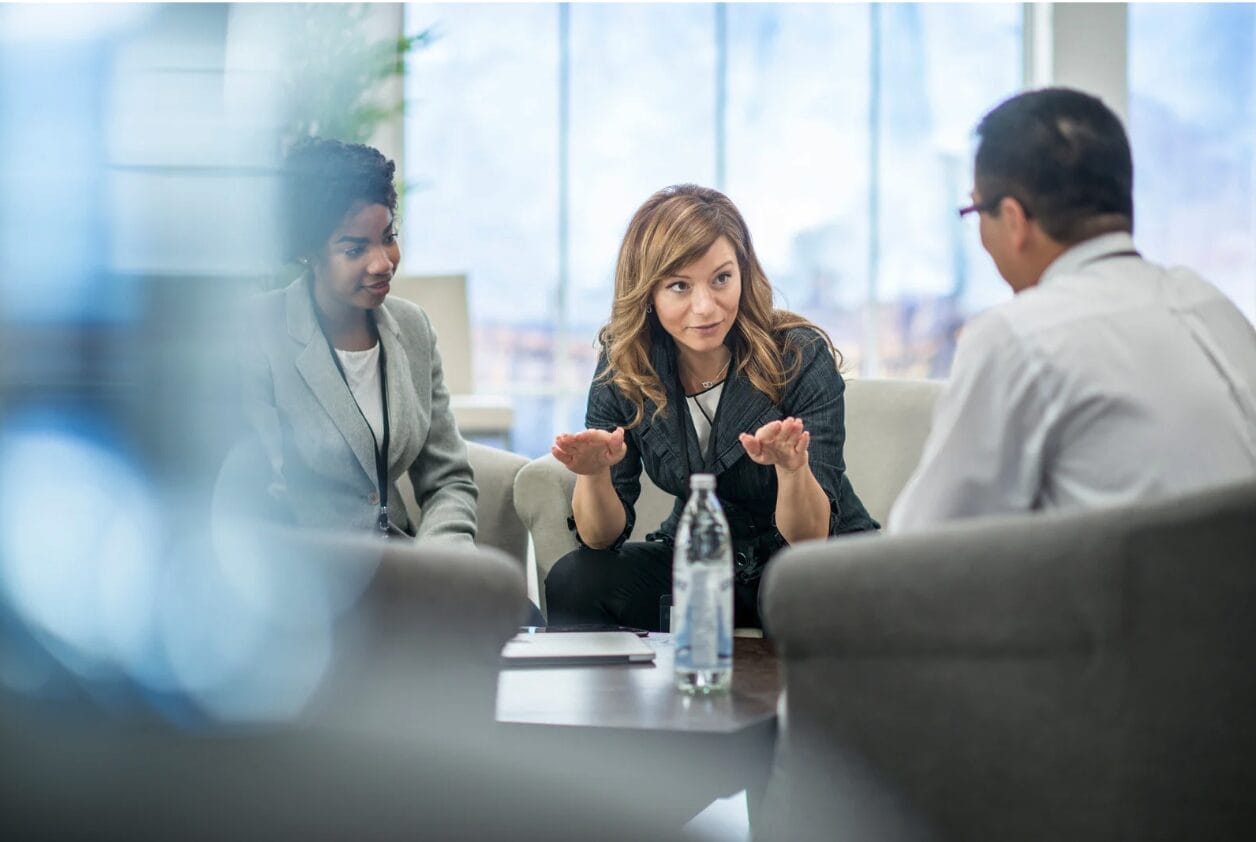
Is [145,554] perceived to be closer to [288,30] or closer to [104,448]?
[104,448]

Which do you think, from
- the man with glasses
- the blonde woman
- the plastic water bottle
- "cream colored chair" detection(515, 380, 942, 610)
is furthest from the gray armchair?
"cream colored chair" detection(515, 380, 942, 610)

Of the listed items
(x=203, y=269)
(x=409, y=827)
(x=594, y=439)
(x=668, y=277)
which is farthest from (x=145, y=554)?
(x=668, y=277)

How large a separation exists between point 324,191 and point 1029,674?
1699 mm

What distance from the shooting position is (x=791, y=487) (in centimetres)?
220

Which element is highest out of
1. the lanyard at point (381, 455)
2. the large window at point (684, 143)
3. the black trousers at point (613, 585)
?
the large window at point (684, 143)

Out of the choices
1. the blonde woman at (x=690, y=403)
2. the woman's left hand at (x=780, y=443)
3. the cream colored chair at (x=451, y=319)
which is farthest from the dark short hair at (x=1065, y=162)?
the cream colored chair at (x=451, y=319)

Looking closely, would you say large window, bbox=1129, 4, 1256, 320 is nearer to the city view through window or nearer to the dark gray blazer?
the city view through window

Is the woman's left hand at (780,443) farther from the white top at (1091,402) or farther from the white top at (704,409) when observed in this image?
the white top at (1091,402)

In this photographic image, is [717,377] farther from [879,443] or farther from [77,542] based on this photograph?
[77,542]

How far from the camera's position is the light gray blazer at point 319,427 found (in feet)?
7.75

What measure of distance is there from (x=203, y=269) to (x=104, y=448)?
16cm

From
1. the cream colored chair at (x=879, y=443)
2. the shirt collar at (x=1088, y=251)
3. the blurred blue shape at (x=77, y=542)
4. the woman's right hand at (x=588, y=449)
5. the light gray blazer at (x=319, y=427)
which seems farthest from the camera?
the cream colored chair at (x=879, y=443)

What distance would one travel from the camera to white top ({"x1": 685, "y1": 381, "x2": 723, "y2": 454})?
250cm

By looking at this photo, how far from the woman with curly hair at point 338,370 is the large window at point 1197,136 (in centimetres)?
408
